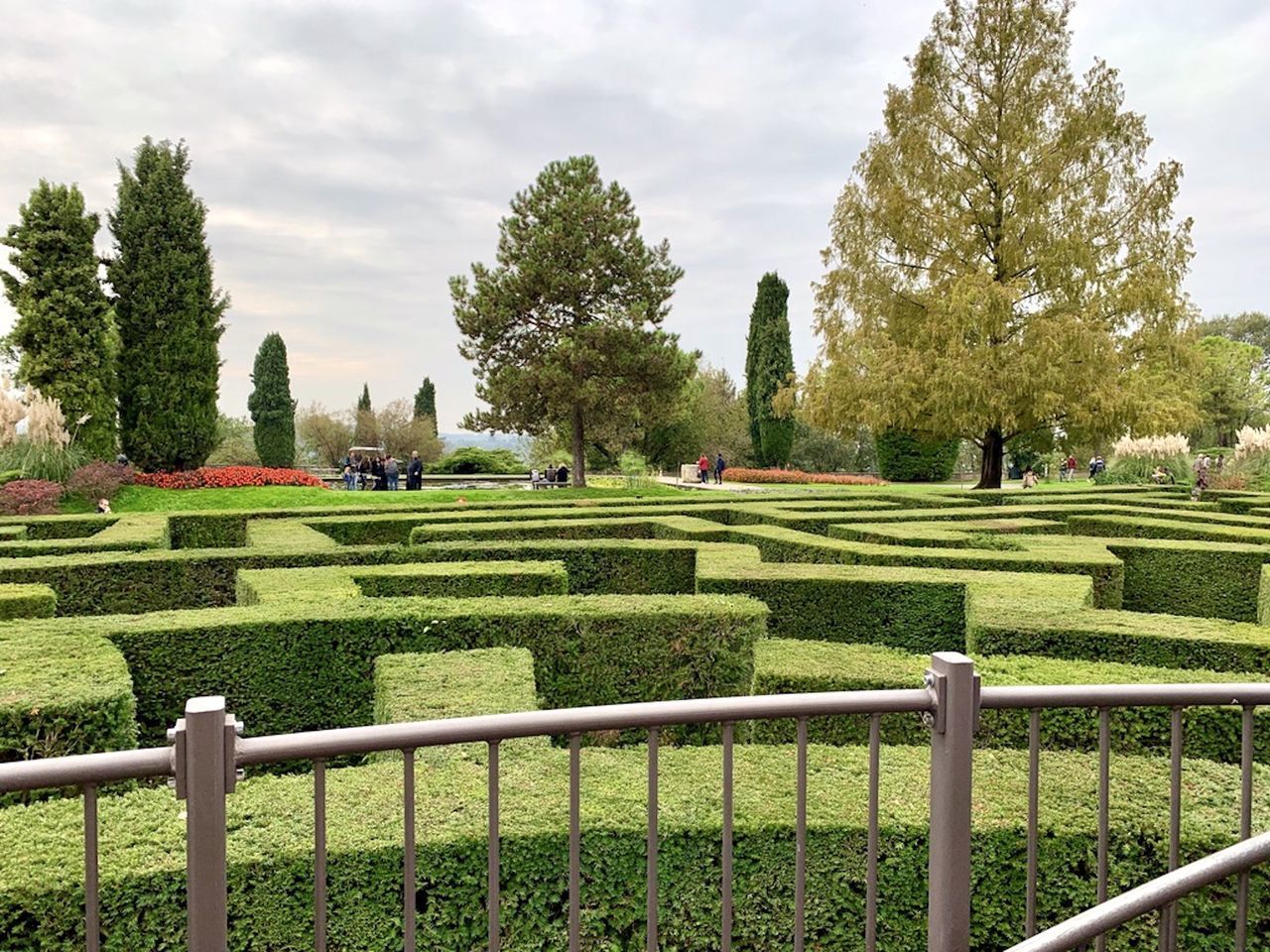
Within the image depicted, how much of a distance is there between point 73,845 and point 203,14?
9385 mm

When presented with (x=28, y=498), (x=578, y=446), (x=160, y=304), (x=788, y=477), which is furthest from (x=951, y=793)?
(x=788, y=477)

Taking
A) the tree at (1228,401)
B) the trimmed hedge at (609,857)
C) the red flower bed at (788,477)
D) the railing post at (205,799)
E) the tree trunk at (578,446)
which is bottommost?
the trimmed hedge at (609,857)

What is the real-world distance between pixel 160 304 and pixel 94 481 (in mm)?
8163

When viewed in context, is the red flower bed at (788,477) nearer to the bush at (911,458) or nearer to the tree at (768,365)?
the bush at (911,458)

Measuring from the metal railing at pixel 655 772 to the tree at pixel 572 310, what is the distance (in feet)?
81.8

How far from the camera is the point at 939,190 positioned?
23.9 m

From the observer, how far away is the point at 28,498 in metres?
15.7

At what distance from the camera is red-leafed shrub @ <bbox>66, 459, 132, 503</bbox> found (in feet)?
61.1

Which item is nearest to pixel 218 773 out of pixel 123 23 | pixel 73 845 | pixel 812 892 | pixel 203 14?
pixel 73 845

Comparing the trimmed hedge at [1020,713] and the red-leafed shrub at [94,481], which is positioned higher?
the red-leafed shrub at [94,481]

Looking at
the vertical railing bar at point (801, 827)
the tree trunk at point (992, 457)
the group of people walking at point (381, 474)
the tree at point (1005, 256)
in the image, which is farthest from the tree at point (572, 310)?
the vertical railing bar at point (801, 827)

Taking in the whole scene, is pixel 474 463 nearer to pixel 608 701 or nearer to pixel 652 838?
pixel 608 701

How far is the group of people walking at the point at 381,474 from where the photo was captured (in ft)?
96.0

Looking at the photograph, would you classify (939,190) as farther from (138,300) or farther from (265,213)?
(138,300)
